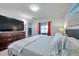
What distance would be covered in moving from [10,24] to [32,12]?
37 centimetres

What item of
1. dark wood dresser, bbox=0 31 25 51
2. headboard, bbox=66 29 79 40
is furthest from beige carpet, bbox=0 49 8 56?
headboard, bbox=66 29 79 40

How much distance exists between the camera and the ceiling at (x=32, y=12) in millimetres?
1110

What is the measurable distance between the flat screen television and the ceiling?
6 cm

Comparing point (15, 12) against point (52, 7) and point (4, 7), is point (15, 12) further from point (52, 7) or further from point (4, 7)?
point (52, 7)

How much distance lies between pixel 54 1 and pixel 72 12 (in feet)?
1.15

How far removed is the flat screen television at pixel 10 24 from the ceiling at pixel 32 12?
58 millimetres

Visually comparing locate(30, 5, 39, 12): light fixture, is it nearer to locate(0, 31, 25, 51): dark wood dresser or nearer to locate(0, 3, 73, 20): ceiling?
locate(0, 3, 73, 20): ceiling

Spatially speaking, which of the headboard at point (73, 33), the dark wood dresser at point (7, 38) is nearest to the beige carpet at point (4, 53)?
the dark wood dresser at point (7, 38)

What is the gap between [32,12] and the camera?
124 centimetres

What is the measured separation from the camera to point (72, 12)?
4.03ft

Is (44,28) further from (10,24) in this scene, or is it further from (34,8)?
(10,24)

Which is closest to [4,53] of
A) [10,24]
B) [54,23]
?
[10,24]

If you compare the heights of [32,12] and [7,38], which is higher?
[32,12]

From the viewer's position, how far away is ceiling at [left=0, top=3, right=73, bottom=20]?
111cm
